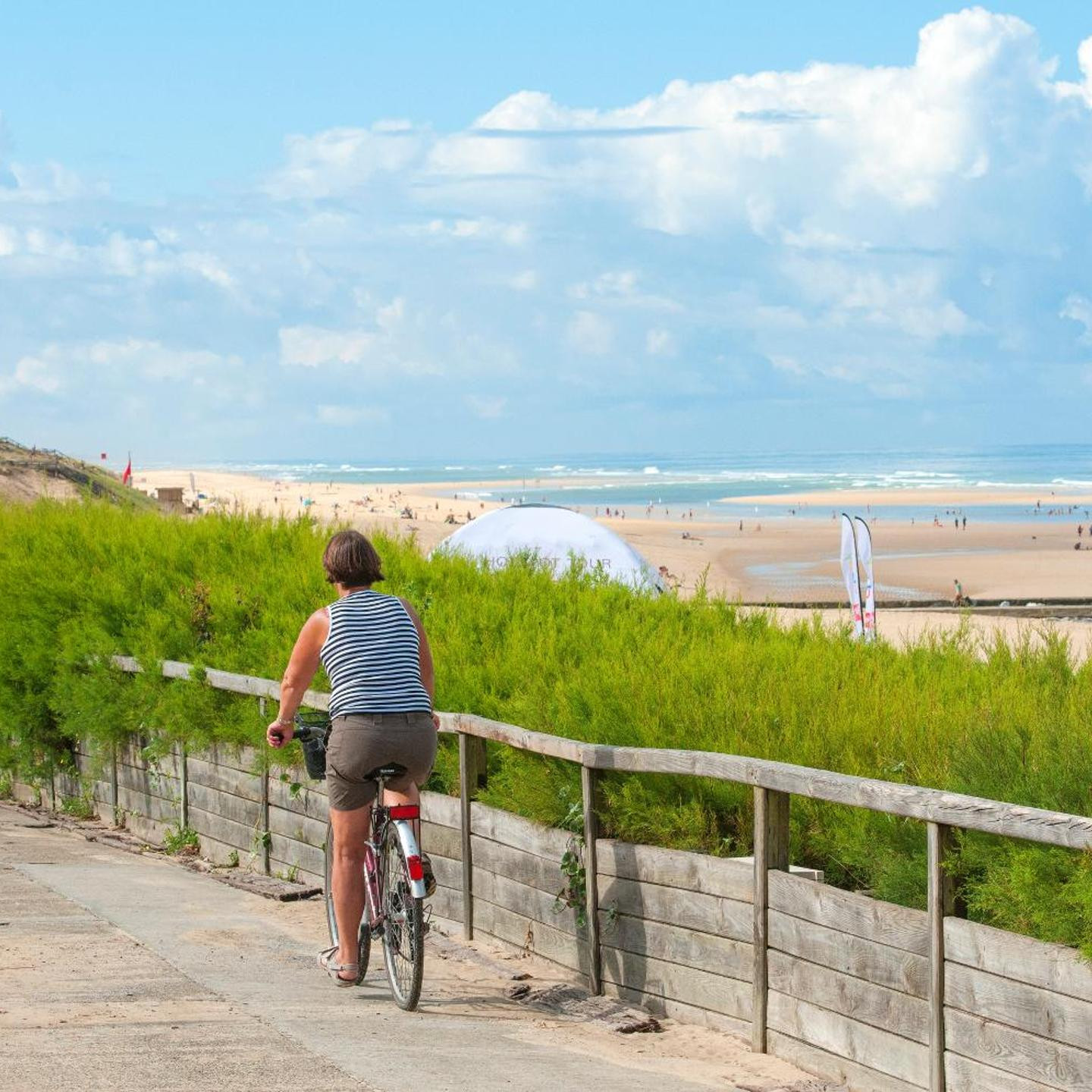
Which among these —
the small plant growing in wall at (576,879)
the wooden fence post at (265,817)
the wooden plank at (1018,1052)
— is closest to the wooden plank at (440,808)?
the small plant growing in wall at (576,879)

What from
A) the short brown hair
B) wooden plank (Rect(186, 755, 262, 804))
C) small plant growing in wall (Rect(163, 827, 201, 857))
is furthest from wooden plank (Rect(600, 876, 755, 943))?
small plant growing in wall (Rect(163, 827, 201, 857))

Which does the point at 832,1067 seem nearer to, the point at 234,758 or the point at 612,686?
the point at 612,686

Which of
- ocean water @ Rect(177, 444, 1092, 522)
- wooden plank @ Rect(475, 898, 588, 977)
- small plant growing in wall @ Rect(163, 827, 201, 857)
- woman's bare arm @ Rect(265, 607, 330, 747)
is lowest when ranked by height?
small plant growing in wall @ Rect(163, 827, 201, 857)

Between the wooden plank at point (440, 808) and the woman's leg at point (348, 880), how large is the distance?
49.0 inches

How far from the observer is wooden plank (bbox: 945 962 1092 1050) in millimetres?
4793

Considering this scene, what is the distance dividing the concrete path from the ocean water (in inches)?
2869

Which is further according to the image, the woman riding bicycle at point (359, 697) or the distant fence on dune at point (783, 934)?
the woman riding bicycle at point (359, 697)

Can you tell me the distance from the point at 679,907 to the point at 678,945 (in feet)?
0.52

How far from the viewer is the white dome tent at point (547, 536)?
738 inches

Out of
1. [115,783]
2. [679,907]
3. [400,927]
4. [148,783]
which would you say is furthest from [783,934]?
[115,783]

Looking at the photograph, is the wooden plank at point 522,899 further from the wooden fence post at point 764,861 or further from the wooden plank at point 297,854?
the wooden plank at point 297,854

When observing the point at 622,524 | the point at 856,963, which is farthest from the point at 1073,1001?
the point at 622,524

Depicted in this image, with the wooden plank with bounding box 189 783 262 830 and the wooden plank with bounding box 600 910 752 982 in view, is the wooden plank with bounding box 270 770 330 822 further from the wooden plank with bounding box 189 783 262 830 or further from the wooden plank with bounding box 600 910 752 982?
the wooden plank with bounding box 600 910 752 982

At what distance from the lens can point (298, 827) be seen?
30.8 feet
